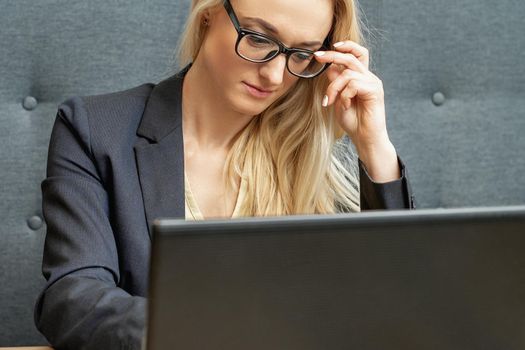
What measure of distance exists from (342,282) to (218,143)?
0.88 m

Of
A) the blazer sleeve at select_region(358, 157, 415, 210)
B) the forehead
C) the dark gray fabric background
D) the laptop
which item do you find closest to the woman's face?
the forehead

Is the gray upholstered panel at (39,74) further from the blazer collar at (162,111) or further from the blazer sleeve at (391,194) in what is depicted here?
the blazer sleeve at (391,194)

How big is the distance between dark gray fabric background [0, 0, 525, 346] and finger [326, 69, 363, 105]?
364 millimetres

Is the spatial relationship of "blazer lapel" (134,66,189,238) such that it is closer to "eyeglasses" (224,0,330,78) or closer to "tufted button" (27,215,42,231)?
"eyeglasses" (224,0,330,78)

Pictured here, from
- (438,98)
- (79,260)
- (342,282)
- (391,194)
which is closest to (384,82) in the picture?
(438,98)

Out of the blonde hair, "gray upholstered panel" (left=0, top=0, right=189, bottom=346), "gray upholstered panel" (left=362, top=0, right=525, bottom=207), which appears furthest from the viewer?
"gray upholstered panel" (left=362, top=0, right=525, bottom=207)

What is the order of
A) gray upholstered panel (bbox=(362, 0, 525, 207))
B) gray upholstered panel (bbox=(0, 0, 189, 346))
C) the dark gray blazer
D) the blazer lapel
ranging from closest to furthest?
the dark gray blazer < the blazer lapel < gray upholstered panel (bbox=(0, 0, 189, 346)) < gray upholstered panel (bbox=(362, 0, 525, 207))

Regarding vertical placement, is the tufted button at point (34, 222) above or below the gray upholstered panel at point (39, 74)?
below

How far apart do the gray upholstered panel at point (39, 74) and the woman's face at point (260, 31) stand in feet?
1.06

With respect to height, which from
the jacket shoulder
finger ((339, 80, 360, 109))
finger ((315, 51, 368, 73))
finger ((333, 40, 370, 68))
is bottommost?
the jacket shoulder

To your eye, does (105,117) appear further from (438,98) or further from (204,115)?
(438,98)

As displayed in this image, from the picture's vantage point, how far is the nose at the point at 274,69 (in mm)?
1292

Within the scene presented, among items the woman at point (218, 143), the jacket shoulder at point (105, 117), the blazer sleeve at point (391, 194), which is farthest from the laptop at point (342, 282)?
the jacket shoulder at point (105, 117)

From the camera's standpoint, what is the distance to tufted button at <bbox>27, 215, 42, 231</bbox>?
1.65 metres
